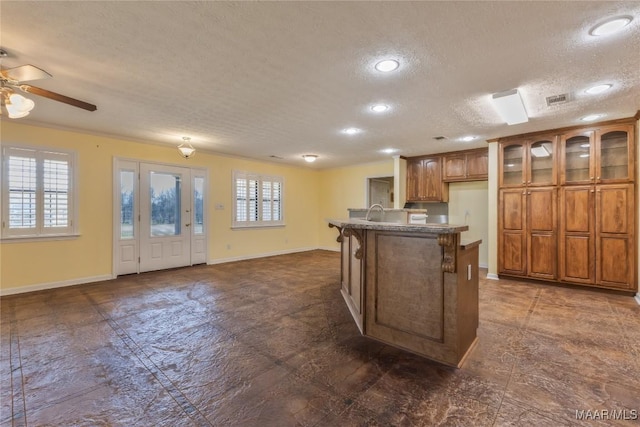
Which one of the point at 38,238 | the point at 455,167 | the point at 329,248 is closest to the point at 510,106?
the point at 455,167

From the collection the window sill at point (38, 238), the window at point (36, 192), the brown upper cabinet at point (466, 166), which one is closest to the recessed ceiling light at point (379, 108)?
the brown upper cabinet at point (466, 166)

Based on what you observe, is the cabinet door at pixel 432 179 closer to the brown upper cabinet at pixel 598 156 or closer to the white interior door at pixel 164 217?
the brown upper cabinet at pixel 598 156

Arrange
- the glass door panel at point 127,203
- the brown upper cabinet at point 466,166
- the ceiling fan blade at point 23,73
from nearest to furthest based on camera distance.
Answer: the ceiling fan blade at point 23,73 → the glass door panel at point 127,203 → the brown upper cabinet at point 466,166

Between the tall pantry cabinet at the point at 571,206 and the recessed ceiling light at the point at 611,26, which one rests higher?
the recessed ceiling light at the point at 611,26

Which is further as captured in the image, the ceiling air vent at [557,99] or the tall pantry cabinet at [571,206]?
the tall pantry cabinet at [571,206]

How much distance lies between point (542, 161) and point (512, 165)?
1.38 feet

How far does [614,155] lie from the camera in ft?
13.9

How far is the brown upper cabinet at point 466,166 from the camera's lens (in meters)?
5.72

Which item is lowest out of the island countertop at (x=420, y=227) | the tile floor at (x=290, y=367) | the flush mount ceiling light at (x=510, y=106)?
the tile floor at (x=290, y=367)

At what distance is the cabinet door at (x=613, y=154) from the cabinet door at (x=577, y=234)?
292 millimetres

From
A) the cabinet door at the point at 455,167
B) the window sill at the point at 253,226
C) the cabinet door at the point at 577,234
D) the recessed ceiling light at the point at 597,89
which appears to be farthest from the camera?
the window sill at the point at 253,226

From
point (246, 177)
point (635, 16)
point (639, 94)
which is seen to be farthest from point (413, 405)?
point (246, 177)

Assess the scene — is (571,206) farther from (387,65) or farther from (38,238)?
(38,238)

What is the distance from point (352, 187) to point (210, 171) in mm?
3786
